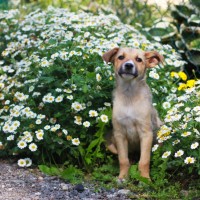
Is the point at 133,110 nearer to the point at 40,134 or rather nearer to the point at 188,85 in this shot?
the point at 40,134

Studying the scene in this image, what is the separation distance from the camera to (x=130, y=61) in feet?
16.6

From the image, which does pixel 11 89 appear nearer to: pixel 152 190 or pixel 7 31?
pixel 7 31

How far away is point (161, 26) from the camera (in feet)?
26.8

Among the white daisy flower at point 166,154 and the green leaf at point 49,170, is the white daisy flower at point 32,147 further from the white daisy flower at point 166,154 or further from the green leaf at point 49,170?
the white daisy flower at point 166,154

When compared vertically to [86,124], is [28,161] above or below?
below

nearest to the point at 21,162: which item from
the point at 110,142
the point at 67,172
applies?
the point at 67,172

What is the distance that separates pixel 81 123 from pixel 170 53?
62.3 inches

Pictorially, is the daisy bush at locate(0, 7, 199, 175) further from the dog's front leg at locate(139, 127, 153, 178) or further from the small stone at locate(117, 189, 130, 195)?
the small stone at locate(117, 189, 130, 195)

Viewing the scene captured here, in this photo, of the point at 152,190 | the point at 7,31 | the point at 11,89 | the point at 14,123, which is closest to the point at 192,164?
the point at 152,190

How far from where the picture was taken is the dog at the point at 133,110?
5.18 m

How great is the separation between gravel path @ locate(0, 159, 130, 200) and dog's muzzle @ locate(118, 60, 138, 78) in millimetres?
939

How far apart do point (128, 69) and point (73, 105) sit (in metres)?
0.65

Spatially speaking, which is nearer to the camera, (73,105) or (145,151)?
(145,151)

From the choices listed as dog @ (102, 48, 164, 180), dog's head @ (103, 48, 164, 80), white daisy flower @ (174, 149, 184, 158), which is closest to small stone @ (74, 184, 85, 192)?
dog @ (102, 48, 164, 180)
